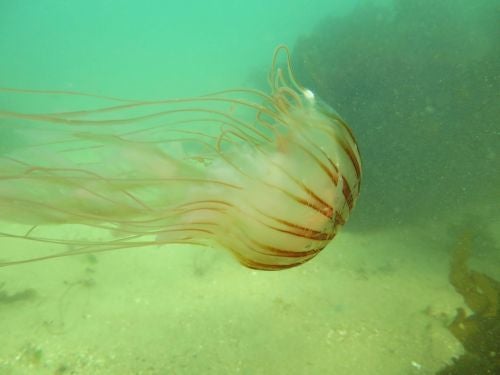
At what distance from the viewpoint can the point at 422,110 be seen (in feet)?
27.6

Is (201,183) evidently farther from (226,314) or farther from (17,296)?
(17,296)

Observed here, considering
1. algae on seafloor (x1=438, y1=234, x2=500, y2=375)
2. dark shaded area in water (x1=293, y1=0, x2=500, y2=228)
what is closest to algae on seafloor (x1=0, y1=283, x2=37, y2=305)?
algae on seafloor (x1=438, y1=234, x2=500, y2=375)

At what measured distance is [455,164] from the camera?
8.08 m

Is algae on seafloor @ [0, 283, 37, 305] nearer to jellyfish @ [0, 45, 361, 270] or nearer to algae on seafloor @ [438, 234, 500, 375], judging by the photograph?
jellyfish @ [0, 45, 361, 270]

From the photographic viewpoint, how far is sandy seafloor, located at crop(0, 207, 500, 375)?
4.38 m

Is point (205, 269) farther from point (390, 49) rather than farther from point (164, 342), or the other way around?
point (390, 49)

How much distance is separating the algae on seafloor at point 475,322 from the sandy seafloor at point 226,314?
0.23 metres

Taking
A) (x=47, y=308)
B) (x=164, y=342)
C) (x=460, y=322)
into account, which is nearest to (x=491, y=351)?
(x=460, y=322)

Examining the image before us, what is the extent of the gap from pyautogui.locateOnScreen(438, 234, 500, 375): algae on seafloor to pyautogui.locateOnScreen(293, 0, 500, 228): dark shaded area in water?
2.12 m

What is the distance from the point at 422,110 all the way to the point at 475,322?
17.0 ft

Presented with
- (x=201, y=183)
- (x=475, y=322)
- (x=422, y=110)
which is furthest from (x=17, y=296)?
(x=422, y=110)

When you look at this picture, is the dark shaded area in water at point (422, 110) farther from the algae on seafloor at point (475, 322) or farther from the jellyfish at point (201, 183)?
the jellyfish at point (201, 183)

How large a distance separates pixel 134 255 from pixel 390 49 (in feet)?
26.9

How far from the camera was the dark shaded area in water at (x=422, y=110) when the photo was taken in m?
7.95
